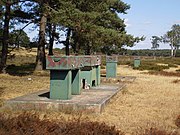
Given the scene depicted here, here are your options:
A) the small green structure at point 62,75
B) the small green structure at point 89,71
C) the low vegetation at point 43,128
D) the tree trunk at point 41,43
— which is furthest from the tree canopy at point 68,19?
the low vegetation at point 43,128

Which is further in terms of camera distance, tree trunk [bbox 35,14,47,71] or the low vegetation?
tree trunk [bbox 35,14,47,71]

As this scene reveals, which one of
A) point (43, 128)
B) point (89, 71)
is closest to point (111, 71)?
point (89, 71)

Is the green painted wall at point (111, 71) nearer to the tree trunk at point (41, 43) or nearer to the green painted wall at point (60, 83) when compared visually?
the tree trunk at point (41, 43)

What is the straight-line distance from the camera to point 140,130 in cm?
714

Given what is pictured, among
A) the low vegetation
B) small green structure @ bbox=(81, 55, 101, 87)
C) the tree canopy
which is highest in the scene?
the tree canopy

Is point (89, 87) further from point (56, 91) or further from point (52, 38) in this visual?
point (52, 38)

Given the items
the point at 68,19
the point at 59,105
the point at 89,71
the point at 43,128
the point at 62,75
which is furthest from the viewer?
the point at 68,19

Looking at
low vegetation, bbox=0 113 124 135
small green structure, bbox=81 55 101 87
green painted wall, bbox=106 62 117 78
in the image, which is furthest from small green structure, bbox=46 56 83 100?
green painted wall, bbox=106 62 117 78

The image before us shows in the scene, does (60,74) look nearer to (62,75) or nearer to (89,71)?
(62,75)

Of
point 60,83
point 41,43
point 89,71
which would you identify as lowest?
point 60,83

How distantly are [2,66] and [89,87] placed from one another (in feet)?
32.6

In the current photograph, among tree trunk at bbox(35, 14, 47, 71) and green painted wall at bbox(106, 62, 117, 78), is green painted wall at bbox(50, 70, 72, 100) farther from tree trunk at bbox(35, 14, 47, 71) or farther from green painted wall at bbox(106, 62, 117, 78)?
tree trunk at bbox(35, 14, 47, 71)

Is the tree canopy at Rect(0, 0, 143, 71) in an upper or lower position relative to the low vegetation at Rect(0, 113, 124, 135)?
upper

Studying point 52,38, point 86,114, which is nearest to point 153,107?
point 86,114
